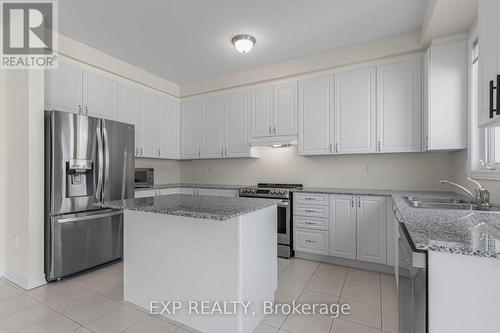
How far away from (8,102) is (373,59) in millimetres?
4300

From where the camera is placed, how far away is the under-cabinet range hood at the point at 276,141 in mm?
3611

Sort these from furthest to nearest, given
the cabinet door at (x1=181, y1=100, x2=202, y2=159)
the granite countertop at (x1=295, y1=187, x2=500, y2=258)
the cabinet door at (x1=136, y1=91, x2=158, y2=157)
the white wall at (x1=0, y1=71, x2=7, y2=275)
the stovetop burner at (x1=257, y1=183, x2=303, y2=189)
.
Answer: the cabinet door at (x1=181, y1=100, x2=202, y2=159)
the cabinet door at (x1=136, y1=91, x2=158, y2=157)
the stovetop burner at (x1=257, y1=183, x2=303, y2=189)
the white wall at (x1=0, y1=71, x2=7, y2=275)
the granite countertop at (x1=295, y1=187, x2=500, y2=258)

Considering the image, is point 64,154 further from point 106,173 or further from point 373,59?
point 373,59

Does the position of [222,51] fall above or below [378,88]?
above

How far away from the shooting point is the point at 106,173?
2990mm

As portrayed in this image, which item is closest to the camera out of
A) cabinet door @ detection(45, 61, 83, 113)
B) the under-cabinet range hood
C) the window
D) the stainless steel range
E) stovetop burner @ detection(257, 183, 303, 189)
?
the window

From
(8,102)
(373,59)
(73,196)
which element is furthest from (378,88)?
(8,102)

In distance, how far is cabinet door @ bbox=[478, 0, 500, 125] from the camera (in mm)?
1202

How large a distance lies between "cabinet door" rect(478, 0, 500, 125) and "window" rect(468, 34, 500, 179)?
817 mm

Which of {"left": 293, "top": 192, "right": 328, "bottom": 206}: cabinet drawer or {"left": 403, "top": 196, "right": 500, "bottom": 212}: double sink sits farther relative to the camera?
{"left": 293, "top": 192, "right": 328, "bottom": 206}: cabinet drawer

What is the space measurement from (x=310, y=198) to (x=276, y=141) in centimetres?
100

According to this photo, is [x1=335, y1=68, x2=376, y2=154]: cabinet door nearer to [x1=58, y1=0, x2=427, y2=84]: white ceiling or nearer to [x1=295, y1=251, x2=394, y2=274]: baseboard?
[x1=58, y1=0, x2=427, y2=84]: white ceiling

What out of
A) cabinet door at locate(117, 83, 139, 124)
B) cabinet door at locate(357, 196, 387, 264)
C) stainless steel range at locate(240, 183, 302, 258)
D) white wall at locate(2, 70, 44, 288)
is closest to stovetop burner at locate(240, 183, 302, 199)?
stainless steel range at locate(240, 183, 302, 258)

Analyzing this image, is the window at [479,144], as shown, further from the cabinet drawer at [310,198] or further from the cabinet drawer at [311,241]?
the cabinet drawer at [311,241]
